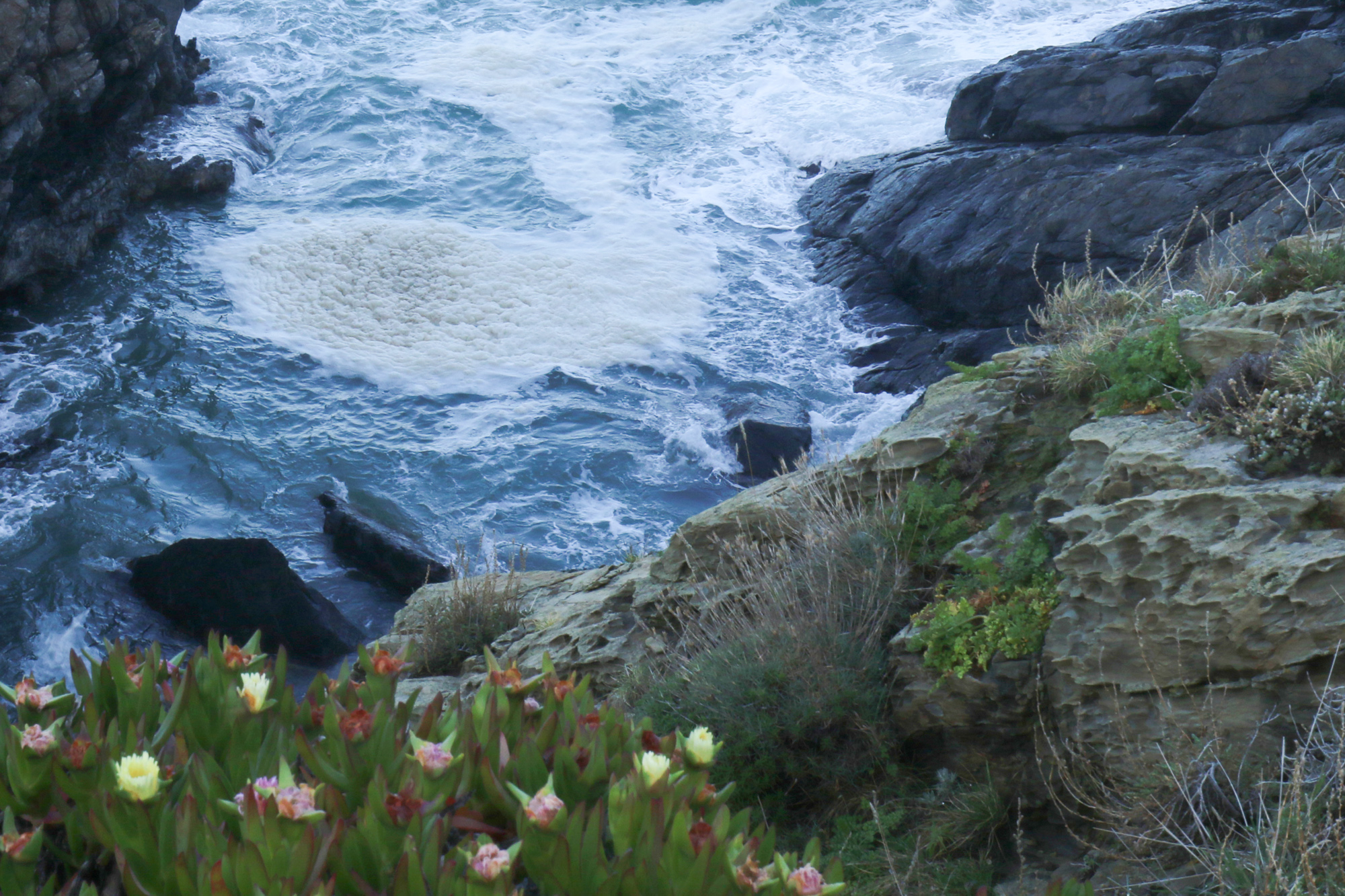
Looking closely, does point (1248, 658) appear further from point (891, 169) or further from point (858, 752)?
point (891, 169)

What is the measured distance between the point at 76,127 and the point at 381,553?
31.4ft

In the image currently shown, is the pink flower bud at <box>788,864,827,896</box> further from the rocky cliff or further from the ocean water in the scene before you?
the ocean water

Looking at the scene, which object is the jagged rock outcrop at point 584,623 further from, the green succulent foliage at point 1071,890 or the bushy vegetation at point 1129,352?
the green succulent foliage at point 1071,890

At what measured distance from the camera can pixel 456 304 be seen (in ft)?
45.5

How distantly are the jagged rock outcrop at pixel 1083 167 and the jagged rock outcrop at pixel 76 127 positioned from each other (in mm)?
10434

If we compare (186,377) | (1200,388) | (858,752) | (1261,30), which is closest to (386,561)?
(186,377)

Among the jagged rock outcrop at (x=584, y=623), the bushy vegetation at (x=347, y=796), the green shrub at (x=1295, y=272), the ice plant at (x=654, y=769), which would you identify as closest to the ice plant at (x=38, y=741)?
the bushy vegetation at (x=347, y=796)

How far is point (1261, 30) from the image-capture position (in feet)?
45.7

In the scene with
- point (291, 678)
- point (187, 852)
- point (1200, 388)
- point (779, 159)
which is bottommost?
point (291, 678)

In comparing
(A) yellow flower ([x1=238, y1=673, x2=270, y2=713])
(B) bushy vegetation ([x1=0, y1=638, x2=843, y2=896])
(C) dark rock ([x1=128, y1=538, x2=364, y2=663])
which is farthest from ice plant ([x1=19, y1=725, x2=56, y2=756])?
(C) dark rock ([x1=128, y1=538, x2=364, y2=663])

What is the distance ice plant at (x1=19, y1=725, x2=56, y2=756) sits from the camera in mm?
2070

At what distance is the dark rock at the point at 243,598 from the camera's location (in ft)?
28.1

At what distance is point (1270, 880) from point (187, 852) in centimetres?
244

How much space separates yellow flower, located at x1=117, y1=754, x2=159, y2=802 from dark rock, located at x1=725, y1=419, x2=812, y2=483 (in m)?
9.24
